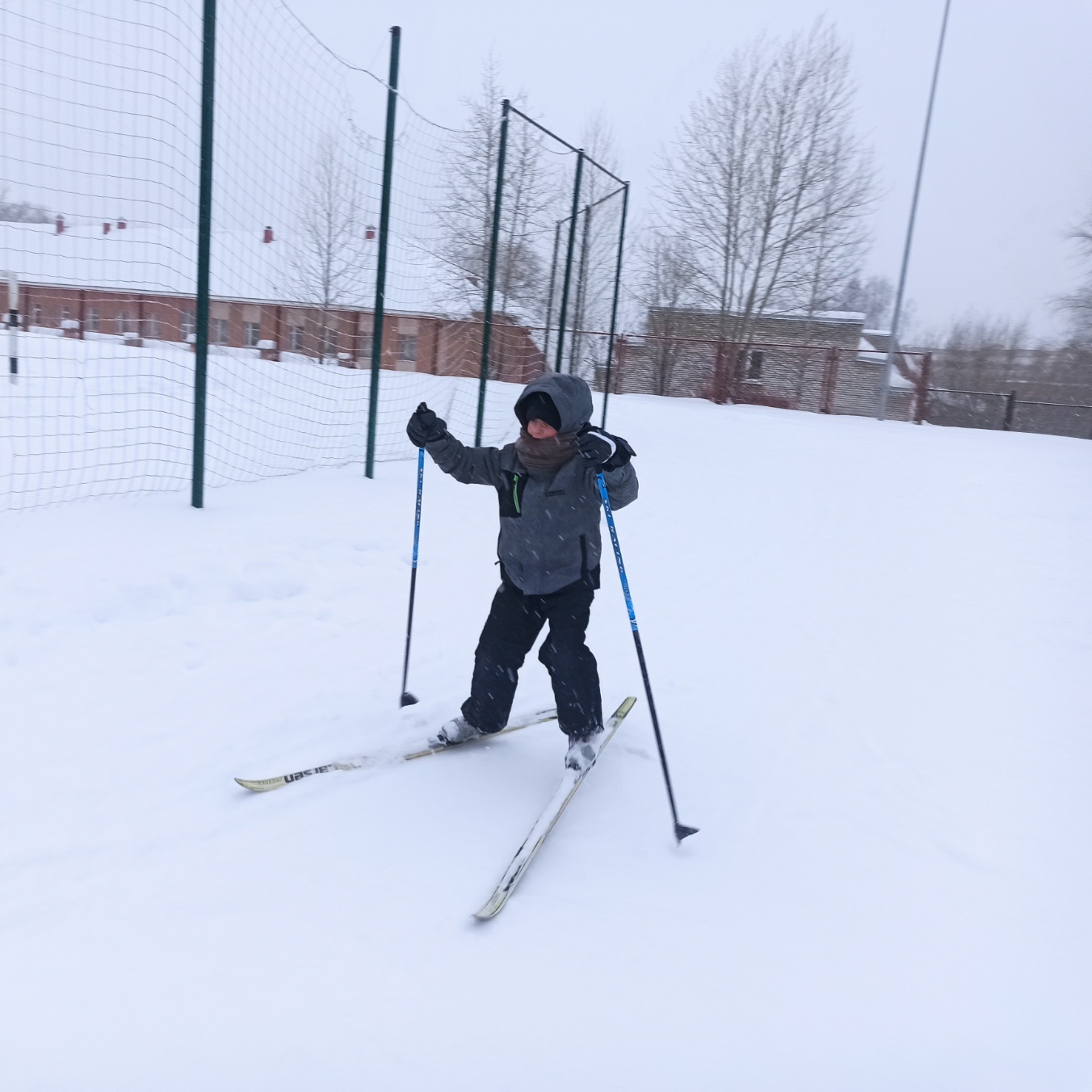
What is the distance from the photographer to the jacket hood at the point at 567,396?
2912 millimetres

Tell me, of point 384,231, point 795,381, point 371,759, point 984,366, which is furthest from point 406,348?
point 984,366

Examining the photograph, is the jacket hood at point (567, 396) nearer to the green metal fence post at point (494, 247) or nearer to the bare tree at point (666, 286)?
the green metal fence post at point (494, 247)

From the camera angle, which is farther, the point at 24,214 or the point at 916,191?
the point at 916,191

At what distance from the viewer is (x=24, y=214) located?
449 centimetres

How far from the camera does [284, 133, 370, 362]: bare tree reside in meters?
7.00

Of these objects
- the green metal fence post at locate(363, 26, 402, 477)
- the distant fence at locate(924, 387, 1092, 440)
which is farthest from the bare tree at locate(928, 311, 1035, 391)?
the green metal fence post at locate(363, 26, 402, 477)

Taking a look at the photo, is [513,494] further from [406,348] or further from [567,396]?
[406,348]

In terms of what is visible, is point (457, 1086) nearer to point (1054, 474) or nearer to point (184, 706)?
point (184, 706)

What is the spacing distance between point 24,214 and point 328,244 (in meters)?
4.24

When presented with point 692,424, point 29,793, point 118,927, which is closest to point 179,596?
point 29,793

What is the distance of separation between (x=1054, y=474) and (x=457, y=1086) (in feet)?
36.9

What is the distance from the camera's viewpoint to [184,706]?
3.27 meters

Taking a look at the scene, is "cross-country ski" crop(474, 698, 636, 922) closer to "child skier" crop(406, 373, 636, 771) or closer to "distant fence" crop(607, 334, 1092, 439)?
"child skier" crop(406, 373, 636, 771)

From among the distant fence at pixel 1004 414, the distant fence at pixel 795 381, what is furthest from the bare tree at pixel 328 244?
the distant fence at pixel 1004 414
